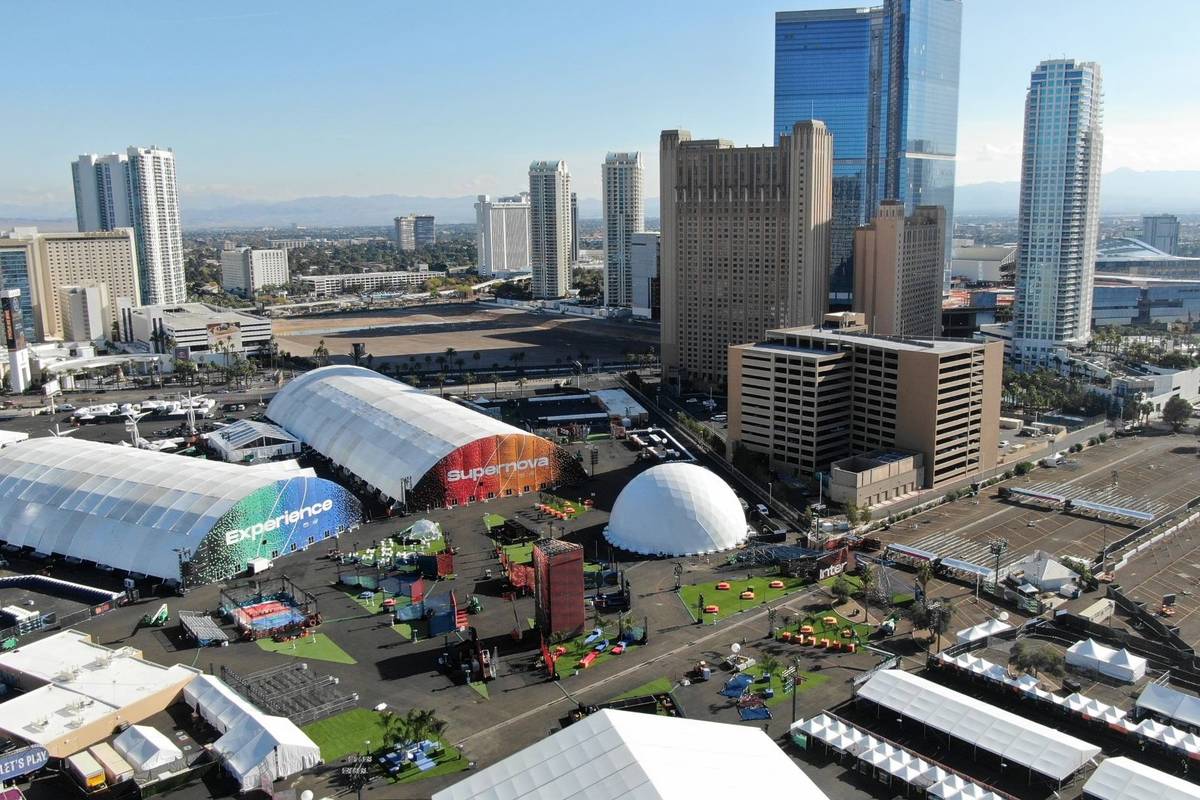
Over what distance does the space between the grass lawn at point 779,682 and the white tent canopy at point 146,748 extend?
20.2 meters

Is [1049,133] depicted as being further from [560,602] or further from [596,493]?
[560,602]

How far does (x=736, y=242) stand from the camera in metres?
101

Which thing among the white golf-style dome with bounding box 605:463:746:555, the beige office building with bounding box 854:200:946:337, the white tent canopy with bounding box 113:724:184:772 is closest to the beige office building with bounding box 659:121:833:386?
the beige office building with bounding box 854:200:946:337

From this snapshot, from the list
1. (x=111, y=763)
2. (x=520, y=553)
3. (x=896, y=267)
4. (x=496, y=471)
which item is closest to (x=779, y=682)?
(x=520, y=553)

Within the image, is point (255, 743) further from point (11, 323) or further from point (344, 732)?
point (11, 323)

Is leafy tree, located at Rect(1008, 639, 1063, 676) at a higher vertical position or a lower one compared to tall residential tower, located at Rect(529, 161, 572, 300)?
lower

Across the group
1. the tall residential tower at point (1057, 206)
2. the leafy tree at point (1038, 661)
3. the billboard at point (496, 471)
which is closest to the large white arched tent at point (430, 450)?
the billboard at point (496, 471)

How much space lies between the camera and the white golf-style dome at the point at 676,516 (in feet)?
166

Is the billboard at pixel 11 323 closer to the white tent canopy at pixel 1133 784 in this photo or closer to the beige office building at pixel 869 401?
the beige office building at pixel 869 401

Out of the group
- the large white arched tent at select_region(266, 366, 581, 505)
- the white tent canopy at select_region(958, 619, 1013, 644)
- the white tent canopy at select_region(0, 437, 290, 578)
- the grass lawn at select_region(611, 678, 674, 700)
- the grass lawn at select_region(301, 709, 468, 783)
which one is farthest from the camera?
the large white arched tent at select_region(266, 366, 581, 505)

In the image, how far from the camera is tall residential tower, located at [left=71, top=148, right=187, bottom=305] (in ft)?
509

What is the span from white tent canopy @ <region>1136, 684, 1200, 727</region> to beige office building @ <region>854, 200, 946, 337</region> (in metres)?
64.9

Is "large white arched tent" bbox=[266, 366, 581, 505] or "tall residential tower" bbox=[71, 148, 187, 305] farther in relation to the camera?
"tall residential tower" bbox=[71, 148, 187, 305]

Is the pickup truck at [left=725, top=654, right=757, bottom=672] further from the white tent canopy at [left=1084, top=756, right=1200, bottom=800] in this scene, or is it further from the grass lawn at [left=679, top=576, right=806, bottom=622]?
the white tent canopy at [left=1084, top=756, right=1200, bottom=800]
